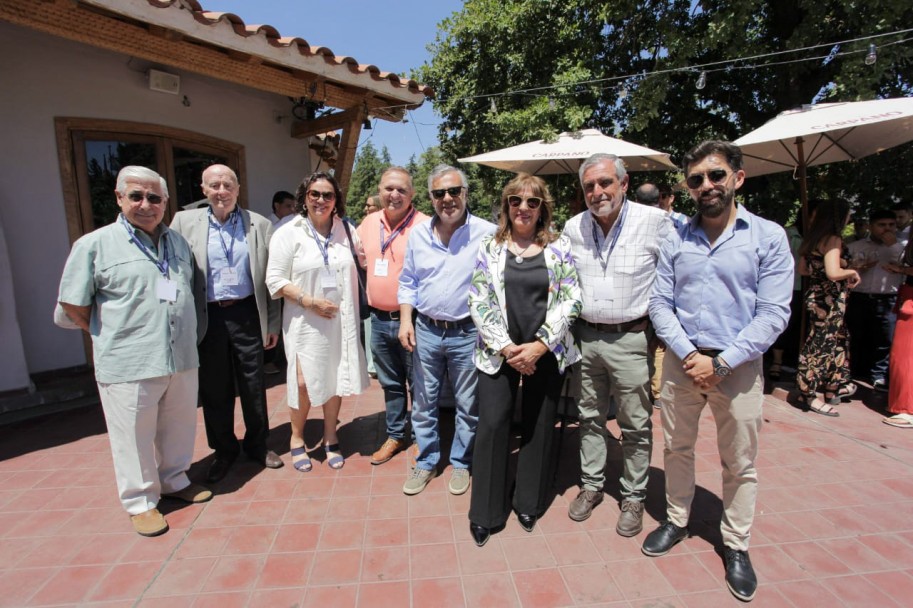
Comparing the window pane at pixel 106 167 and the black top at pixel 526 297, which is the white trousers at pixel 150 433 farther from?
the window pane at pixel 106 167

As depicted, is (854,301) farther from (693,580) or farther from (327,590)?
(327,590)

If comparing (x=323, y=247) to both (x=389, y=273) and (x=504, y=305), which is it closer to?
(x=389, y=273)

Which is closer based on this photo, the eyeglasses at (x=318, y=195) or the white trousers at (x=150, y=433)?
the white trousers at (x=150, y=433)

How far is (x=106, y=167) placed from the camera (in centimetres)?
503

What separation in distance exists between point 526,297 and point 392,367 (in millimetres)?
1329

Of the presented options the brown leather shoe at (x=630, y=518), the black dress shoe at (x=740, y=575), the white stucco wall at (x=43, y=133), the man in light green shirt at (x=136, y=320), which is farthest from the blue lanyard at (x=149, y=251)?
the black dress shoe at (x=740, y=575)

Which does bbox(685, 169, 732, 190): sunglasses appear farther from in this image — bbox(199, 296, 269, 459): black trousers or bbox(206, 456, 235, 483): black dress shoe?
bbox(206, 456, 235, 483): black dress shoe

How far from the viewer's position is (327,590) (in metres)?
2.27

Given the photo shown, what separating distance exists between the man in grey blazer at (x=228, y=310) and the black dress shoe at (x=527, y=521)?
1.76 meters

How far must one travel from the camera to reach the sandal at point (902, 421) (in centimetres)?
406

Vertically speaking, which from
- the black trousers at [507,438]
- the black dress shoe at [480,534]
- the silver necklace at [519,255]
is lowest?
the black dress shoe at [480,534]

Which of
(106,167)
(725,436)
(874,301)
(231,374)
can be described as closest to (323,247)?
(231,374)

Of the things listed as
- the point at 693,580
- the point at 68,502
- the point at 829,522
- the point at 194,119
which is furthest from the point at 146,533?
the point at 194,119

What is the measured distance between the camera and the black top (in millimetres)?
2545
